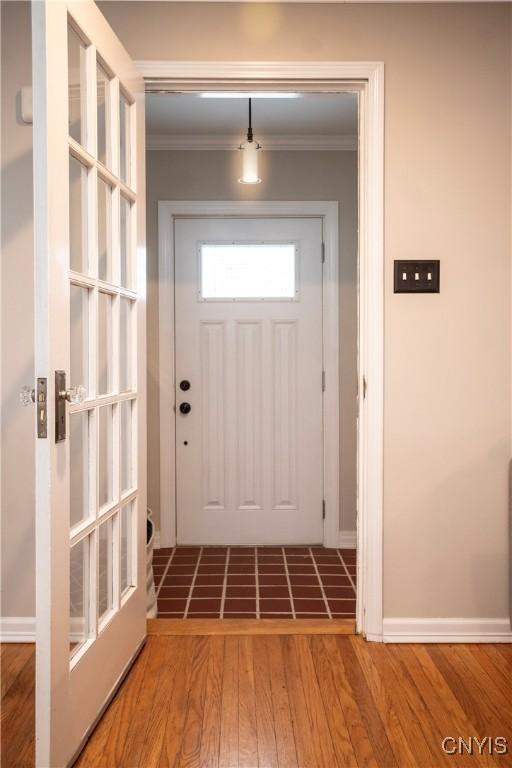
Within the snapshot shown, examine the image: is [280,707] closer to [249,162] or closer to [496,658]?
[496,658]

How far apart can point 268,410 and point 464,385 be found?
164 centimetres

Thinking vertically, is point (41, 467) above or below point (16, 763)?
above

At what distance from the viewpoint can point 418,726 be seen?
181 cm

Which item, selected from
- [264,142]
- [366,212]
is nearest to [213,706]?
[366,212]

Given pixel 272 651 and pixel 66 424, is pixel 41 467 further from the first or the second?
pixel 272 651

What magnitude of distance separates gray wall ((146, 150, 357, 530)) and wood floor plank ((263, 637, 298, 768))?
1.63m

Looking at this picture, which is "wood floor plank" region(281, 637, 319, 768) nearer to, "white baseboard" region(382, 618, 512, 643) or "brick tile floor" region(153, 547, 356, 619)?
"white baseboard" region(382, 618, 512, 643)

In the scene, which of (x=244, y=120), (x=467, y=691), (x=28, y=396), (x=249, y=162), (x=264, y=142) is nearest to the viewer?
(x=28, y=396)

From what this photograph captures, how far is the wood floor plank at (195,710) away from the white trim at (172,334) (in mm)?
1548

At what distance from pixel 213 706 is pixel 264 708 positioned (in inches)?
6.0

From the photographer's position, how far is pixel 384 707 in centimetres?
192

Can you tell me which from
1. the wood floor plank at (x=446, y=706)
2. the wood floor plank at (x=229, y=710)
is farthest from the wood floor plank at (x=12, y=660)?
the wood floor plank at (x=446, y=706)

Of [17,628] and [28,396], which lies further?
[17,628]

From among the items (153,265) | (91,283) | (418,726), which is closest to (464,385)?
(418,726)
